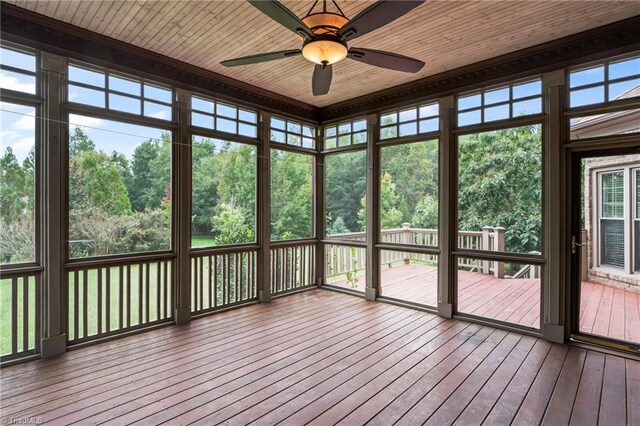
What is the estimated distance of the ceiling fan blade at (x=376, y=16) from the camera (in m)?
1.90

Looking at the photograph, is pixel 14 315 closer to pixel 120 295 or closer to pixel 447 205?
pixel 120 295

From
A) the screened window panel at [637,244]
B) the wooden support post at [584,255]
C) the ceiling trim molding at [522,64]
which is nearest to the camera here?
the ceiling trim molding at [522,64]

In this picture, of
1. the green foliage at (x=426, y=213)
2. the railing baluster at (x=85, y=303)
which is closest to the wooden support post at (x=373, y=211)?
the green foliage at (x=426, y=213)

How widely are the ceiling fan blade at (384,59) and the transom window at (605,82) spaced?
209 cm

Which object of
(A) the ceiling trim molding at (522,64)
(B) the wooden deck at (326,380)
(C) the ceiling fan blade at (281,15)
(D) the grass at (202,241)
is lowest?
(B) the wooden deck at (326,380)

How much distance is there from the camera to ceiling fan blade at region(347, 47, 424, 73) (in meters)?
2.56

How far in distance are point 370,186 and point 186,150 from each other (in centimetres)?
282

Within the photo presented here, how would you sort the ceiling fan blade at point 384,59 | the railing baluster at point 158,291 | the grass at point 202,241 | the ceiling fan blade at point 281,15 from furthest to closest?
the grass at point 202,241
the railing baluster at point 158,291
the ceiling fan blade at point 384,59
the ceiling fan blade at point 281,15

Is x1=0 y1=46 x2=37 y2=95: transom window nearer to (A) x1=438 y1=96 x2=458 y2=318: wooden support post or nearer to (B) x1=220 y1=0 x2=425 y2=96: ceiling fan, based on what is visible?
(B) x1=220 y1=0 x2=425 y2=96: ceiling fan

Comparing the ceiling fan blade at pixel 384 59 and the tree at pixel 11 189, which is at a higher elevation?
the ceiling fan blade at pixel 384 59

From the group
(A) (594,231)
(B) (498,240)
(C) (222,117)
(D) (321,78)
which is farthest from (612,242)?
Answer: (C) (222,117)

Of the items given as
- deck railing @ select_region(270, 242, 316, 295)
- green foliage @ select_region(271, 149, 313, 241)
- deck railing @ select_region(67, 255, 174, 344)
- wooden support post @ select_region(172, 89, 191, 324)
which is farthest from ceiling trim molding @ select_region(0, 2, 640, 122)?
deck railing @ select_region(270, 242, 316, 295)

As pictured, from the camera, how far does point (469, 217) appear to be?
444cm

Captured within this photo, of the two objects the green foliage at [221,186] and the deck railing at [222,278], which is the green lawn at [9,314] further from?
the green foliage at [221,186]
